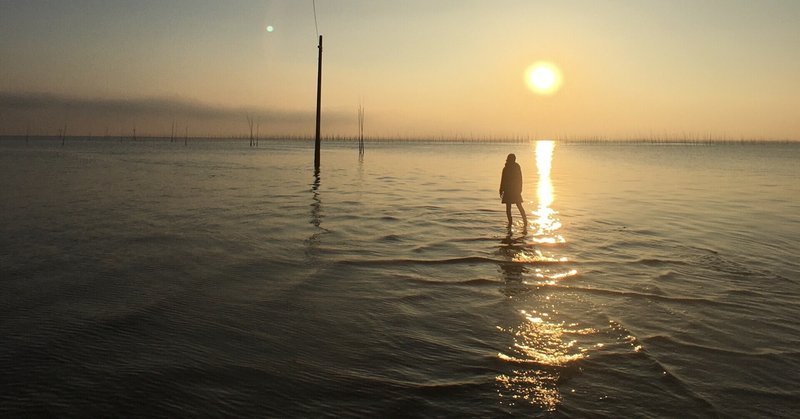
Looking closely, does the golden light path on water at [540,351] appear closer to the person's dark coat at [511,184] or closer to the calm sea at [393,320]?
the calm sea at [393,320]

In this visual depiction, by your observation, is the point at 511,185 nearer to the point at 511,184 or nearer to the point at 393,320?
the point at 511,184

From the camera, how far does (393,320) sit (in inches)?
232

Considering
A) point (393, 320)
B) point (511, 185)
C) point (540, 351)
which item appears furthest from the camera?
point (511, 185)

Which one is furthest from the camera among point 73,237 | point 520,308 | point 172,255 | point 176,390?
point 73,237

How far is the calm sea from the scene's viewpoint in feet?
13.0

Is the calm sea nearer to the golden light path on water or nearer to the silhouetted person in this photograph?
the golden light path on water

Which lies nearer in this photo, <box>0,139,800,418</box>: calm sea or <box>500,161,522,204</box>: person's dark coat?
<box>0,139,800,418</box>: calm sea

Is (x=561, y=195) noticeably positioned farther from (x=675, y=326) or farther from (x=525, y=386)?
(x=525, y=386)

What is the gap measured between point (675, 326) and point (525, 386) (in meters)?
2.73

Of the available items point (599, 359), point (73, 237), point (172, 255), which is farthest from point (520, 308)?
point (73, 237)

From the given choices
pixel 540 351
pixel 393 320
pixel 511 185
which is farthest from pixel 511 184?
pixel 540 351

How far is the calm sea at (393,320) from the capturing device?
156 inches

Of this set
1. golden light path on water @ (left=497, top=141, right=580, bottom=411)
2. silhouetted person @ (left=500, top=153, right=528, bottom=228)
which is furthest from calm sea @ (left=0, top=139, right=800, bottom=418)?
silhouetted person @ (left=500, top=153, right=528, bottom=228)

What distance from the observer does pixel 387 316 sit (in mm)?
Result: 6031
